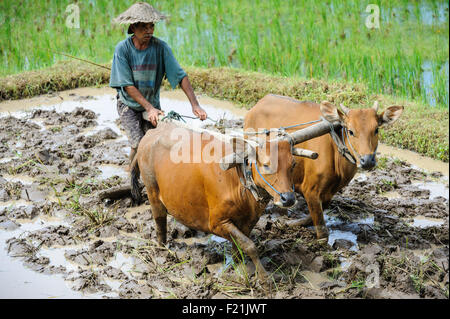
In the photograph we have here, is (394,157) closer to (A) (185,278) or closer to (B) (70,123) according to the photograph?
(A) (185,278)

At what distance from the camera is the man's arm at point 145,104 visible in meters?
4.80

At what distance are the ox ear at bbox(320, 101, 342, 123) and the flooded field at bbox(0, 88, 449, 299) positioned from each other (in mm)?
1033

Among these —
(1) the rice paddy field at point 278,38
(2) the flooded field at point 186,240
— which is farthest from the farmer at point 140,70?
(1) the rice paddy field at point 278,38

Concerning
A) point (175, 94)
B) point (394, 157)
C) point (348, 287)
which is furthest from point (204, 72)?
point (348, 287)

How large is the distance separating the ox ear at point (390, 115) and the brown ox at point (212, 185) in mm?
1097

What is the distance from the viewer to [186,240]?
16.1 ft

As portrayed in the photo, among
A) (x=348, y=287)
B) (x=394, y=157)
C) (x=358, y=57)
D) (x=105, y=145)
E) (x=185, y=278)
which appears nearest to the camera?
(x=348, y=287)

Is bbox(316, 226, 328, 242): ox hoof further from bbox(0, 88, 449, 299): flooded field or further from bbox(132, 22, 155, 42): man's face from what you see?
bbox(132, 22, 155, 42): man's face

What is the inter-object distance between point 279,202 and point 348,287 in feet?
2.93

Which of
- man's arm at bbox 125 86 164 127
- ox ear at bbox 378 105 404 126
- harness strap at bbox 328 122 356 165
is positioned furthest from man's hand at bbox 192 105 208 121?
ox ear at bbox 378 105 404 126

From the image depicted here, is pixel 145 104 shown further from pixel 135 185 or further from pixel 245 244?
pixel 245 244

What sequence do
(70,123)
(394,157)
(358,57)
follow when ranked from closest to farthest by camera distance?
(394,157) < (70,123) < (358,57)

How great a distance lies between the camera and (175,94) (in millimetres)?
8438

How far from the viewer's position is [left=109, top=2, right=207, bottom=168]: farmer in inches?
196
